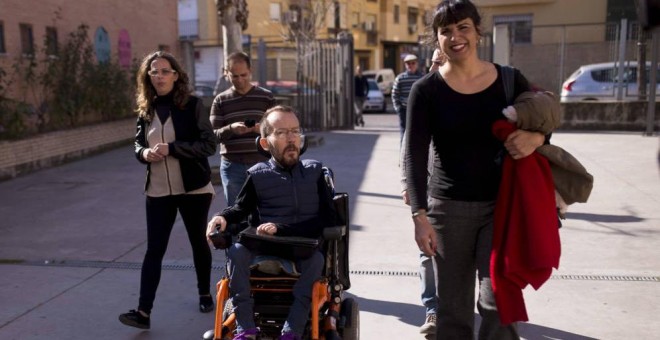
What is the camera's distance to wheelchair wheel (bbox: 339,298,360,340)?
3.53m

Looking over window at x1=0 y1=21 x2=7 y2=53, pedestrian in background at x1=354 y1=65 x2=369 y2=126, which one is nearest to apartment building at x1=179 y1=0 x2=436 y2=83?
Answer: pedestrian in background at x1=354 y1=65 x2=369 y2=126

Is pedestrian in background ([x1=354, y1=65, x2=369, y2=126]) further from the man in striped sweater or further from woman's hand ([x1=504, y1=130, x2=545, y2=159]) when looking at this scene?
woman's hand ([x1=504, y1=130, x2=545, y2=159])

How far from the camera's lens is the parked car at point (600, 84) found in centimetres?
1584

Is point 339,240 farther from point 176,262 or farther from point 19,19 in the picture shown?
point 19,19

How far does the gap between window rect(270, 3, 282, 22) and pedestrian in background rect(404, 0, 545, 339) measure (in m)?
39.6

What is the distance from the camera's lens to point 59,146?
38.3 ft

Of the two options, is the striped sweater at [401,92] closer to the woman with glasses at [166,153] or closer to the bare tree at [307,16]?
the woman with glasses at [166,153]

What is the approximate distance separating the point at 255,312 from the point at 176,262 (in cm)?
247

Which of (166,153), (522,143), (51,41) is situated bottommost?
(166,153)

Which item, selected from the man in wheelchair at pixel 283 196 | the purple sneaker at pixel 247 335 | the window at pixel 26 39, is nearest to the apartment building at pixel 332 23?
the window at pixel 26 39

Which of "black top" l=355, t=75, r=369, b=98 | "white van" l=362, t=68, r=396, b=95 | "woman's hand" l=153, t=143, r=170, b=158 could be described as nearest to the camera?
"woman's hand" l=153, t=143, r=170, b=158

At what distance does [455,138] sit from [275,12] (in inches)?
1576

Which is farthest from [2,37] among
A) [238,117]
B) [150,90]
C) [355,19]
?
[355,19]

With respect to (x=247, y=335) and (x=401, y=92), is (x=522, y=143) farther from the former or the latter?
(x=401, y=92)
